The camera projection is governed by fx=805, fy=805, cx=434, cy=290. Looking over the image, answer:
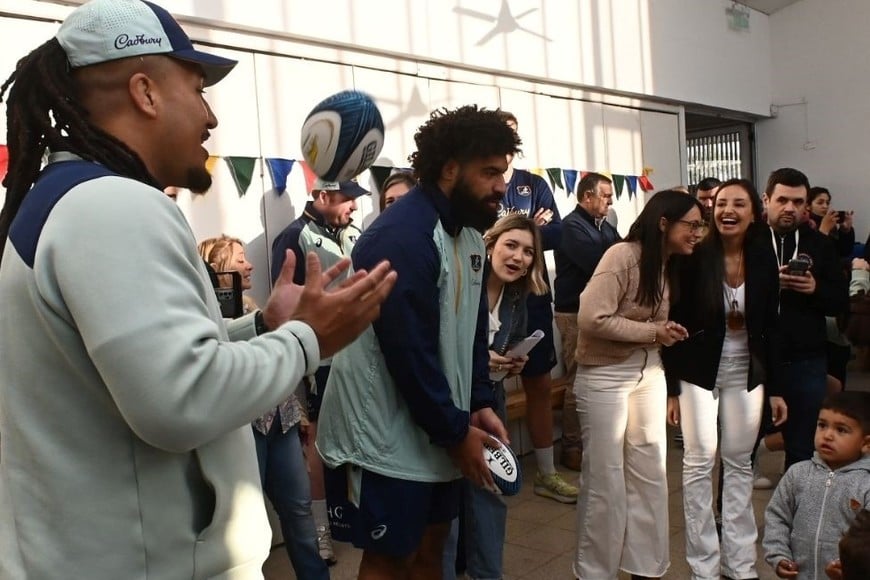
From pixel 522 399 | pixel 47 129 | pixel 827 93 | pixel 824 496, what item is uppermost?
pixel 827 93

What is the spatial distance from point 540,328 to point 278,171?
1859 millimetres

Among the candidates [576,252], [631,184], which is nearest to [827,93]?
[631,184]

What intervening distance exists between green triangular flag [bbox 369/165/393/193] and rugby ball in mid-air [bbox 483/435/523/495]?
2873 mm

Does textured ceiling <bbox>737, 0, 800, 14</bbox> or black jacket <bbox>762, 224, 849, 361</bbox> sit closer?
black jacket <bbox>762, 224, 849, 361</bbox>

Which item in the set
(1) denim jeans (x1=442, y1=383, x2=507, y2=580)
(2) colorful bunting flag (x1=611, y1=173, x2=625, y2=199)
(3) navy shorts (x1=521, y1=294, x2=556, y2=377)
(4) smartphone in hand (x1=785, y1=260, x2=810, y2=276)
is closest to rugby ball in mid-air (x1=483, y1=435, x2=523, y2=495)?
(1) denim jeans (x1=442, y1=383, x2=507, y2=580)

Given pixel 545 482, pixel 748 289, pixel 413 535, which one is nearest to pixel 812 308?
pixel 748 289

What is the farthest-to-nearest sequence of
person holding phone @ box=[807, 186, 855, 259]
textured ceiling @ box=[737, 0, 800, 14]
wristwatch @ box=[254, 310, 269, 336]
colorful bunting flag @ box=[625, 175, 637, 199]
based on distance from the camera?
textured ceiling @ box=[737, 0, 800, 14] → person holding phone @ box=[807, 186, 855, 259] → colorful bunting flag @ box=[625, 175, 637, 199] → wristwatch @ box=[254, 310, 269, 336]

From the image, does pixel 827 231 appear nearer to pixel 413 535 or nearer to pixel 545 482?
pixel 545 482

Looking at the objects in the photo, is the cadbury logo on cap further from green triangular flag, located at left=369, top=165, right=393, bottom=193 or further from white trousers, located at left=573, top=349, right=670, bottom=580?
green triangular flag, located at left=369, top=165, right=393, bottom=193

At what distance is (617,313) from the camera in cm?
341

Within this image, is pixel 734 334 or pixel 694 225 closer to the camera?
pixel 694 225

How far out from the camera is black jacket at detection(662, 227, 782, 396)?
355 cm

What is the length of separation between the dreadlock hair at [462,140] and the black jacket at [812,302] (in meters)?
2.09

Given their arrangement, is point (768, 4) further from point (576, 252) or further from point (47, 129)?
point (47, 129)
